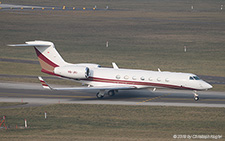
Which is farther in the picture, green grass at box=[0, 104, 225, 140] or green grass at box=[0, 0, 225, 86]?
green grass at box=[0, 0, 225, 86]

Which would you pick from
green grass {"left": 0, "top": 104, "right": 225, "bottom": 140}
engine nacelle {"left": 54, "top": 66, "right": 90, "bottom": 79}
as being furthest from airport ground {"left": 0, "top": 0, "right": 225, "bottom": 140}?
engine nacelle {"left": 54, "top": 66, "right": 90, "bottom": 79}

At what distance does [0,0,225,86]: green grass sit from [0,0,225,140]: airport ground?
0.53 feet

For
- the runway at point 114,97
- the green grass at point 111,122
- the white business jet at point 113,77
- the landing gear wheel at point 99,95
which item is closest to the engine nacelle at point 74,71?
the white business jet at point 113,77

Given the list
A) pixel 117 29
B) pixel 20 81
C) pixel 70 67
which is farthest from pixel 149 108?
pixel 117 29

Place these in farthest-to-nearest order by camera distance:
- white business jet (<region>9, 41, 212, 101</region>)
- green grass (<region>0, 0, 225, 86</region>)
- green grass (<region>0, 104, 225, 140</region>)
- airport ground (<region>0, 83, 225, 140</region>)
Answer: green grass (<region>0, 0, 225, 86</region>) → white business jet (<region>9, 41, 212, 101</region>) → airport ground (<region>0, 83, 225, 140</region>) → green grass (<region>0, 104, 225, 140</region>)

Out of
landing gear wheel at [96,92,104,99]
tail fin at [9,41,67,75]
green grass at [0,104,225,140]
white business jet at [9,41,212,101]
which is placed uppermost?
tail fin at [9,41,67,75]

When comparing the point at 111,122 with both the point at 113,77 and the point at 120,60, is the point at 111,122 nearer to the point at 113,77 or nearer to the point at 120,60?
the point at 113,77

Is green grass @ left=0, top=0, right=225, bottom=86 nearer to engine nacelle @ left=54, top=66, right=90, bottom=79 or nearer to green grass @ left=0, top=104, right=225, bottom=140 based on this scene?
engine nacelle @ left=54, top=66, right=90, bottom=79

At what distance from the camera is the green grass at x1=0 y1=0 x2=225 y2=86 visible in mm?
70438

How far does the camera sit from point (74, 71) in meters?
47.0

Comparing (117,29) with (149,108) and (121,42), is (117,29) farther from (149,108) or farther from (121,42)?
(149,108)

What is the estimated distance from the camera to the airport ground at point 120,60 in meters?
36.2

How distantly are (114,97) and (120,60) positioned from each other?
23.4 m

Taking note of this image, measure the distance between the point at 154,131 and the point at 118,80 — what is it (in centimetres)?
1337
